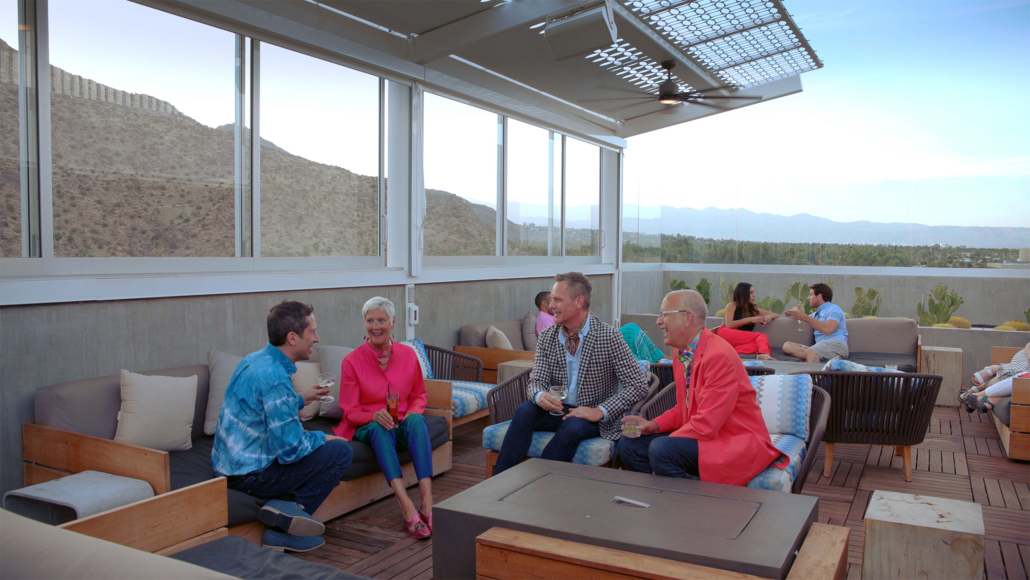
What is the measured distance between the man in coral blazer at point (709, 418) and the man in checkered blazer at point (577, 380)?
50cm

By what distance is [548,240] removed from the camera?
9625 millimetres

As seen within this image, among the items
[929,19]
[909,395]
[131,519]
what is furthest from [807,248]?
[131,519]

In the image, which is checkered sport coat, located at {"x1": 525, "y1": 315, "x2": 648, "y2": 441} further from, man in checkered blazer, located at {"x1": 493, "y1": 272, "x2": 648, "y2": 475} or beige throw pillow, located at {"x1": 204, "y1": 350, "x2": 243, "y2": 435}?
beige throw pillow, located at {"x1": 204, "y1": 350, "x2": 243, "y2": 435}

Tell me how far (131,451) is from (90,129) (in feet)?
7.16

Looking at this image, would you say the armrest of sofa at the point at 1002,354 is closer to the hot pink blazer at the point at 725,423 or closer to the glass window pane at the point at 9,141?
the hot pink blazer at the point at 725,423

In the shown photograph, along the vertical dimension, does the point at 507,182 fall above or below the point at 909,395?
above

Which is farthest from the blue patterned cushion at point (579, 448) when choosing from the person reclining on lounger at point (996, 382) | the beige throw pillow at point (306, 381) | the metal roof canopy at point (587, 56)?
the person reclining on lounger at point (996, 382)

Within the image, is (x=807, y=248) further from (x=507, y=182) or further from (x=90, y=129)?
(x=90, y=129)

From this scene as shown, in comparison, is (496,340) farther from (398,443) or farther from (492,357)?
(398,443)

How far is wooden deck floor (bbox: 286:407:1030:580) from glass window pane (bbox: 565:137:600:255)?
4370 mm

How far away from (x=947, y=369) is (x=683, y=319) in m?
5.77

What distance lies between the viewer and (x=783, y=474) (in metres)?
3.08

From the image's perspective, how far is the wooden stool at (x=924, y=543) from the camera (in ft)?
7.02

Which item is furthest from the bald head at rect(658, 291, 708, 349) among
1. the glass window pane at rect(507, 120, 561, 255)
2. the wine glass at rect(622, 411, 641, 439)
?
the glass window pane at rect(507, 120, 561, 255)
